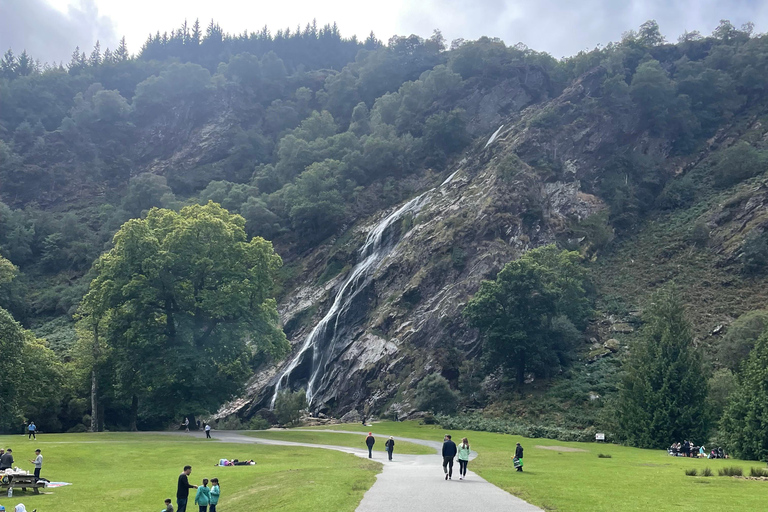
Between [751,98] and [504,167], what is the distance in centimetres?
4600

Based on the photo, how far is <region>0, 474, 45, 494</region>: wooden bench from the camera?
2172cm

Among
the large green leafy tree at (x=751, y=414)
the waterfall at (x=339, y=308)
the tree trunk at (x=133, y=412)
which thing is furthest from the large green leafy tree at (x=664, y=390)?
the tree trunk at (x=133, y=412)

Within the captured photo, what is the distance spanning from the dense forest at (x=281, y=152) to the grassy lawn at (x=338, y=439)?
7763 mm

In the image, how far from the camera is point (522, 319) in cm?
5688

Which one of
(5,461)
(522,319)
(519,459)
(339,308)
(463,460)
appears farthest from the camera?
(339,308)

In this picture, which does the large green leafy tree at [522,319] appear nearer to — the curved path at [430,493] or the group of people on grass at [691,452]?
the group of people on grass at [691,452]

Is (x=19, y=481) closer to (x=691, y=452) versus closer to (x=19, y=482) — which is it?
(x=19, y=482)

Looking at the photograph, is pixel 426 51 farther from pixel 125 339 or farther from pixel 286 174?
pixel 125 339

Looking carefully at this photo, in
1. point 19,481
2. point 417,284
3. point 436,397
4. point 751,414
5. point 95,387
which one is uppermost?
point 417,284

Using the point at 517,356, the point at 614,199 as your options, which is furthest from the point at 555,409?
the point at 614,199

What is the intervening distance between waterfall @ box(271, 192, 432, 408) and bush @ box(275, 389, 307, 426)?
5433mm

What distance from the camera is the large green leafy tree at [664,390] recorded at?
38.7 meters

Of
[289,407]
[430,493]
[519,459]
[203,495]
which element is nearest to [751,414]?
[519,459]

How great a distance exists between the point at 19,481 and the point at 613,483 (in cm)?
2215
